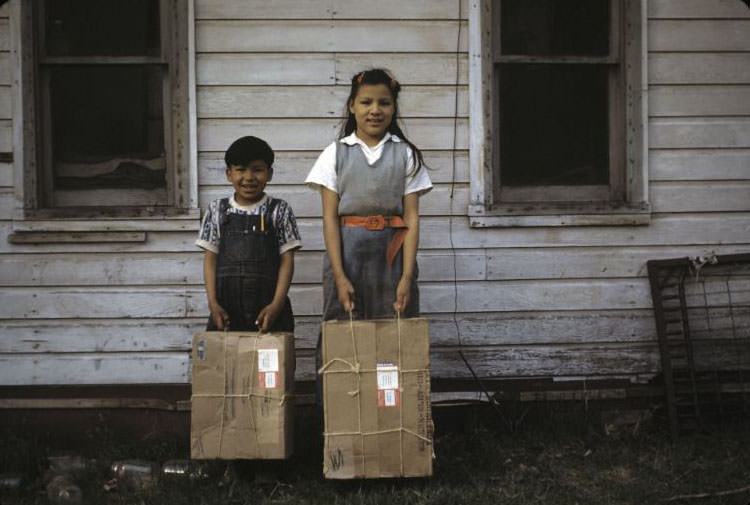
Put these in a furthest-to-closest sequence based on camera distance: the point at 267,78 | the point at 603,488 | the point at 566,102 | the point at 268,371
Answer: the point at 566,102, the point at 267,78, the point at 603,488, the point at 268,371

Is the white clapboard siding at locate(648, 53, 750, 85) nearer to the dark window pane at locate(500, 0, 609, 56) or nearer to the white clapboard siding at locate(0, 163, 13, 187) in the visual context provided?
the dark window pane at locate(500, 0, 609, 56)

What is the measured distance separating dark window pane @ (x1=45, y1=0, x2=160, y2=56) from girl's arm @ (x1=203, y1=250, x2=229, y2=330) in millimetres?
1643

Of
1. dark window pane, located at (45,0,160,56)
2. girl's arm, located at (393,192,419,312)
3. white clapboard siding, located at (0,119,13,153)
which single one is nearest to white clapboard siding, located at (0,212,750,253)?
white clapboard siding, located at (0,119,13,153)

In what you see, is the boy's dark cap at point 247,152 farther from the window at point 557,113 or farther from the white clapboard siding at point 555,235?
the window at point 557,113

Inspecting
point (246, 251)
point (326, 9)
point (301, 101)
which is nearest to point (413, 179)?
point (246, 251)

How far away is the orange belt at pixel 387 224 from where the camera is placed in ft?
11.9

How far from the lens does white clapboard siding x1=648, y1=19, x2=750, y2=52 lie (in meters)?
4.68

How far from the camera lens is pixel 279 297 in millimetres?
3668

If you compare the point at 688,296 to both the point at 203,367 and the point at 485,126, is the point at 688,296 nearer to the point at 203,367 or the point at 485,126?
the point at 485,126

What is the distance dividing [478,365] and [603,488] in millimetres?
1195

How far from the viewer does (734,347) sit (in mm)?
4793

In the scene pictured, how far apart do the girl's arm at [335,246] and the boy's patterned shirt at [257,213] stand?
218mm

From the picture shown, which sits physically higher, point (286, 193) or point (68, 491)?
point (286, 193)

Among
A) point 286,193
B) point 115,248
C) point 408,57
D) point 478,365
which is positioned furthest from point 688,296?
point 115,248
